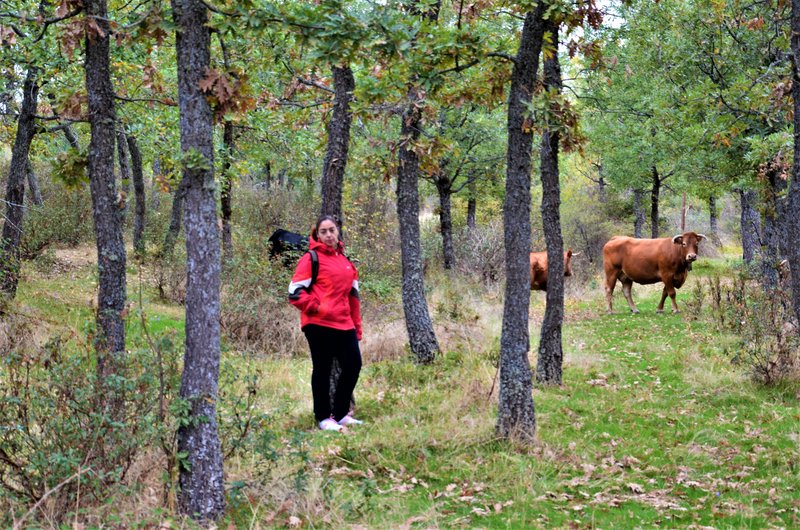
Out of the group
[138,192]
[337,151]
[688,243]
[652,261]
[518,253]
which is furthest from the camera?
[138,192]

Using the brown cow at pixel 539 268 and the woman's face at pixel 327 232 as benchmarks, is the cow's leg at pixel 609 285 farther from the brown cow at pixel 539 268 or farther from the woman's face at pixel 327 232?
the woman's face at pixel 327 232

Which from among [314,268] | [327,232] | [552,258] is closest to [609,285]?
[552,258]

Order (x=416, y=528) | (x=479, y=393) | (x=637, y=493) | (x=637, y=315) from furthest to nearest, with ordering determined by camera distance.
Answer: (x=637, y=315)
(x=479, y=393)
(x=637, y=493)
(x=416, y=528)

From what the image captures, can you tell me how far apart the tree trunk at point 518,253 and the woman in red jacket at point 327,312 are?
5.16 ft

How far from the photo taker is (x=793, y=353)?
388 inches

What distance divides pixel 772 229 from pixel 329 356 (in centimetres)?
1309

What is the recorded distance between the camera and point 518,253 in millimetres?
7418

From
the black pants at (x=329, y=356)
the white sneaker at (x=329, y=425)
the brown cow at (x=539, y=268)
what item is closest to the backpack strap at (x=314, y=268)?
the black pants at (x=329, y=356)

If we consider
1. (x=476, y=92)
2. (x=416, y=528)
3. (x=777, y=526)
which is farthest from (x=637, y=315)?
(x=416, y=528)

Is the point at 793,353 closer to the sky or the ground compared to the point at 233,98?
closer to the ground

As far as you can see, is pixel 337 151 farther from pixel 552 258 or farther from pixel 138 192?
pixel 138 192

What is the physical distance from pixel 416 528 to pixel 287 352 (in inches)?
279

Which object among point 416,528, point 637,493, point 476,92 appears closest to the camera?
point 416,528

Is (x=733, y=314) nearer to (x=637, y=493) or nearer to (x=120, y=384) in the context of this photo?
(x=637, y=493)
